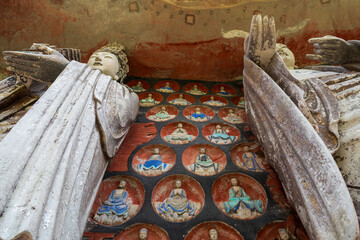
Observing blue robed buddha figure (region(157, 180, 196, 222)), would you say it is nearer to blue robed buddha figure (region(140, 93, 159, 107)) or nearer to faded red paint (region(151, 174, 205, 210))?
faded red paint (region(151, 174, 205, 210))

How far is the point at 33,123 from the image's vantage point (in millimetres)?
1535

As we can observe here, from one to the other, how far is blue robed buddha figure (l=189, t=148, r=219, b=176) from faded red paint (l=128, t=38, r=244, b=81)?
2739 mm

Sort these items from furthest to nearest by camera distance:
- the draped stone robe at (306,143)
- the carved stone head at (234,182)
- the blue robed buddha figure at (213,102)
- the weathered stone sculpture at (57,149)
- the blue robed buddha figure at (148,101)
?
the blue robed buddha figure at (213,102)
the blue robed buddha figure at (148,101)
the carved stone head at (234,182)
the draped stone robe at (306,143)
the weathered stone sculpture at (57,149)

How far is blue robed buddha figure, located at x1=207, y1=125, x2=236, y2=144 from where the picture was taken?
3238 mm

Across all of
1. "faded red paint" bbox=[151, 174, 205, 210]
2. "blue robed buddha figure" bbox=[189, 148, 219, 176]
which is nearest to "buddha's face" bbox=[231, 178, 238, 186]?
"blue robed buddha figure" bbox=[189, 148, 219, 176]

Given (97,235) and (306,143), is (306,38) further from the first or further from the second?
(97,235)

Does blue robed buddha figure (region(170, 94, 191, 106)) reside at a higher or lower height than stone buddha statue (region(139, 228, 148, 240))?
higher

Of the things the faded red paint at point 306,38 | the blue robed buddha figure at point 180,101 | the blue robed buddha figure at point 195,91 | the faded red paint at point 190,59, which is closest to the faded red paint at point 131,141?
the blue robed buddha figure at point 180,101

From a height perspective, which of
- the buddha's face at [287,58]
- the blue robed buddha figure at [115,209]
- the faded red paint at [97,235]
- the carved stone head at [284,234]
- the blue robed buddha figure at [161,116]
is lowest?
the faded red paint at [97,235]

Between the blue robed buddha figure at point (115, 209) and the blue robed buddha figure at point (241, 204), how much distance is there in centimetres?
105

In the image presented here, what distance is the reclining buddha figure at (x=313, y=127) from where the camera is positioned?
133 centimetres

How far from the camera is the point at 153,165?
2771 mm

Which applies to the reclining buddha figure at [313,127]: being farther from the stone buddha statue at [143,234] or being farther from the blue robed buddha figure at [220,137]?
the stone buddha statue at [143,234]

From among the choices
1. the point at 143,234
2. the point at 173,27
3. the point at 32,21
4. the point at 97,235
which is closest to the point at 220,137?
the point at 143,234
